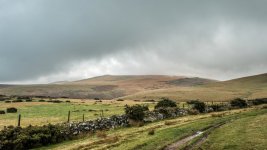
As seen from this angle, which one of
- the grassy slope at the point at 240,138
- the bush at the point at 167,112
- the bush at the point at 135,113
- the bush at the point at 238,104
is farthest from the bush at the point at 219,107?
the grassy slope at the point at 240,138

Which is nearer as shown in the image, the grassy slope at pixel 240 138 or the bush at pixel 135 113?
the grassy slope at pixel 240 138

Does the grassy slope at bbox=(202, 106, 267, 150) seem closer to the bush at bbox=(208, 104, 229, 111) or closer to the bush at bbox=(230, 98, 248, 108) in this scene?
the bush at bbox=(208, 104, 229, 111)

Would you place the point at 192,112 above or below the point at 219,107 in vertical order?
below

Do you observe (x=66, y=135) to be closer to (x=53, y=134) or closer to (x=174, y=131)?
(x=53, y=134)

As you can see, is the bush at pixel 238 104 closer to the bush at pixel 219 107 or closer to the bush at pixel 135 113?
the bush at pixel 219 107

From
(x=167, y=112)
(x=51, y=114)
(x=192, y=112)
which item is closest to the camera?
(x=167, y=112)

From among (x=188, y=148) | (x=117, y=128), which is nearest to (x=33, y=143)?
(x=117, y=128)

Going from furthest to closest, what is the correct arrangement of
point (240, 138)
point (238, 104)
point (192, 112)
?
point (238, 104), point (192, 112), point (240, 138)

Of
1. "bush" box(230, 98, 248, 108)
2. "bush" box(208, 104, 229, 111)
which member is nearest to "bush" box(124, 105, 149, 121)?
"bush" box(208, 104, 229, 111)

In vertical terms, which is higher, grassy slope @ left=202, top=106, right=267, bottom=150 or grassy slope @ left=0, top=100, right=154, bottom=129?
grassy slope @ left=0, top=100, right=154, bottom=129

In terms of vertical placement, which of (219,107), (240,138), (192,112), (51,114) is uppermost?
(219,107)

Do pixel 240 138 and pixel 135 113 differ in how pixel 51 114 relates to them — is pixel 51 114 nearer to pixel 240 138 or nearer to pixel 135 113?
pixel 135 113

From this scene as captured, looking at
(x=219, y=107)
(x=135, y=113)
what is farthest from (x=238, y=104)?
(x=135, y=113)

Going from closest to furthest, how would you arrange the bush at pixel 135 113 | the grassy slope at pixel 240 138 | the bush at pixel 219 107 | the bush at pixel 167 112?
the grassy slope at pixel 240 138 < the bush at pixel 135 113 < the bush at pixel 167 112 < the bush at pixel 219 107
